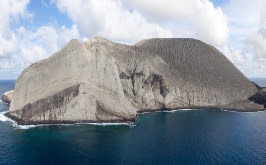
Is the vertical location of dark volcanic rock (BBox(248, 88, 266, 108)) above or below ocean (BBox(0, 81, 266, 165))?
above

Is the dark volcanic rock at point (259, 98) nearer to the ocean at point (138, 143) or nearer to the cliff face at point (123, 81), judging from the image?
the cliff face at point (123, 81)

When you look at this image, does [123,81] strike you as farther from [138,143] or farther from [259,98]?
[259,98]

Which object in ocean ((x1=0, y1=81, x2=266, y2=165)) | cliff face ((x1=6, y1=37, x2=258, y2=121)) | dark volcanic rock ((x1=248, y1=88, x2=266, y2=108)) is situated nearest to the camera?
ocean ((x1=0, y1=81, x2=266, y2=165))

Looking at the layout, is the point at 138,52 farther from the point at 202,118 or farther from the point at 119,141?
the point at 119,141

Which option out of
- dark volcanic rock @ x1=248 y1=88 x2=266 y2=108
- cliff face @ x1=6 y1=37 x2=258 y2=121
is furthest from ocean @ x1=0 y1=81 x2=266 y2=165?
dark volcanic rock @ x1=248 y1=88 x2=266 y2=108

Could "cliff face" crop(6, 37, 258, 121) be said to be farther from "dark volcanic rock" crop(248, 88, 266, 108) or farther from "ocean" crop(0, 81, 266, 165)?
"ocean" crop(0, 81, 266, 165)

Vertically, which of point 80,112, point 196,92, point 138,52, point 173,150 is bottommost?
point 173,150

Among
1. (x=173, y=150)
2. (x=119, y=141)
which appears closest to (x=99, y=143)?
(x=119, y=141)
